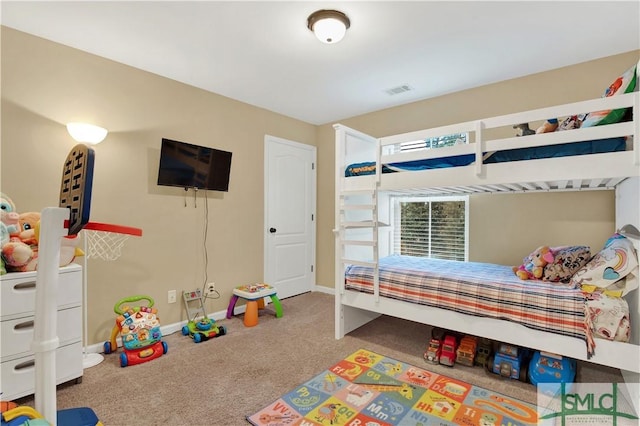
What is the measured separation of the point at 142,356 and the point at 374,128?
349 cm

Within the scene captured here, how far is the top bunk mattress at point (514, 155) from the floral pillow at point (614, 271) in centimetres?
59

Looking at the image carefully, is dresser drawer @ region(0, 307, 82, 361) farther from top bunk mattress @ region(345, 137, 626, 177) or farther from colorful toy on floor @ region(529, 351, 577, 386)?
colorful toy on floor @ region(529, 351, 577, 386)

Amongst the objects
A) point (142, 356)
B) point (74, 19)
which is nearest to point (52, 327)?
point (142, 356)

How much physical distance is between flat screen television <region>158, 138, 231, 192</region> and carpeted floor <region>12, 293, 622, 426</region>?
1.49 metres

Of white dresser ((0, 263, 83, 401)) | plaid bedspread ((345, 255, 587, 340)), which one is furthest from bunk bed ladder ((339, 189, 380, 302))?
white dresser ((0, 263, 83, 401))

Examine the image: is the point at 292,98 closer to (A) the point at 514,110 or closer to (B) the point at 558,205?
(A) the point at 514,110

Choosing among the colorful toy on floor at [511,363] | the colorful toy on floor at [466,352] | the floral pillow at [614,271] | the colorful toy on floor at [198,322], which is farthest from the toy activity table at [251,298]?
the floral pillow at [614,271]

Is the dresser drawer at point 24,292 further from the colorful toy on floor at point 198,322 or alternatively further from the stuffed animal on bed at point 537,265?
the stuffed animal on bed at point 537,265

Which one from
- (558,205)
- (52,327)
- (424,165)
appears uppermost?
(424,165)

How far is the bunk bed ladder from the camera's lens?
2.62 m

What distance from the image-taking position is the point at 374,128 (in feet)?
13.3

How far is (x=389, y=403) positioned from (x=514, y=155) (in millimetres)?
1793

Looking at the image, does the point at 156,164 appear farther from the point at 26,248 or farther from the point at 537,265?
the point at 537,265

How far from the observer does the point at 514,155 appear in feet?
6.79
